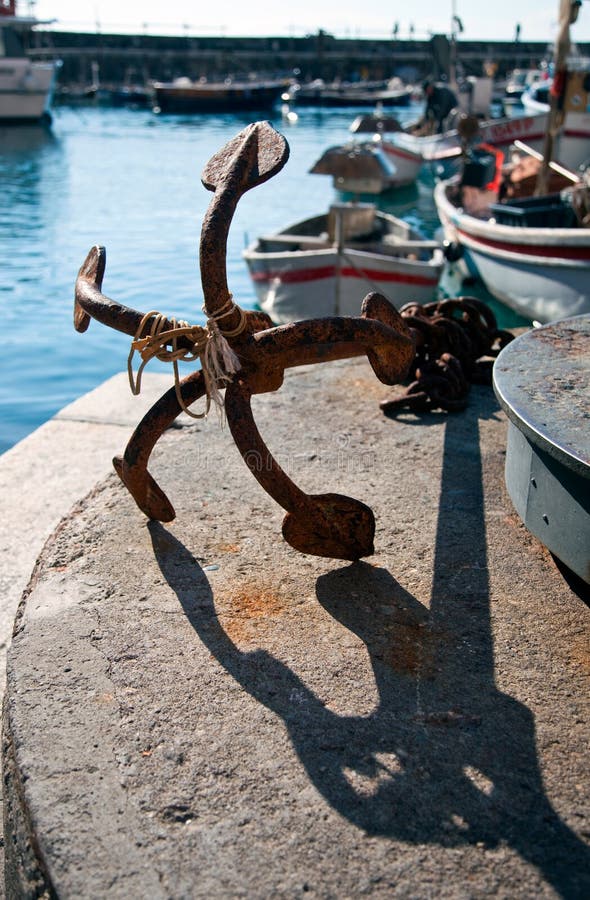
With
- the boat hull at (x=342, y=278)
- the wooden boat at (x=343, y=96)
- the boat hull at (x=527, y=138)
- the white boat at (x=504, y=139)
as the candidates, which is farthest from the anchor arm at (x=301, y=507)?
the wooden boat at (x=343, y=96)

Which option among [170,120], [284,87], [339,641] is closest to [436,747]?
[339,641]

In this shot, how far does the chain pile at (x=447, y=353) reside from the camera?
134 inches

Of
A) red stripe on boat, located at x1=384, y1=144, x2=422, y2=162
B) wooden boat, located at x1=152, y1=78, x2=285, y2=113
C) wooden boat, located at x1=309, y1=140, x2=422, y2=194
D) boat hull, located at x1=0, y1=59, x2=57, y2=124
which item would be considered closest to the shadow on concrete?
wooden boat, located at x1=309, y1=140, x2=422, y2=194

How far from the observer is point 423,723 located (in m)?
1.78

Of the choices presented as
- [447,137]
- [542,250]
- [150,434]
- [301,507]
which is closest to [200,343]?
[150,434]

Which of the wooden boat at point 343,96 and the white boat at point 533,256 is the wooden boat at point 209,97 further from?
the white boat at point 533,256

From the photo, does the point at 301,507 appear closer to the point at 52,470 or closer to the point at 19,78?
the point at 52,470

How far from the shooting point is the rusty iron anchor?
85.2 inches

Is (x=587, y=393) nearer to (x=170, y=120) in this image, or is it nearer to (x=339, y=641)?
(x=339, y=641)

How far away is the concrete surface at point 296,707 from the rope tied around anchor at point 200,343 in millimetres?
560

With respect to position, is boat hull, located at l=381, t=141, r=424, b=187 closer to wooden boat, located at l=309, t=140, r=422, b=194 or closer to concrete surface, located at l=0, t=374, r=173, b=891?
wooden boat, located at l=309, t=140, r=422, b=194

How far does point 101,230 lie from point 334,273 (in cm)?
835

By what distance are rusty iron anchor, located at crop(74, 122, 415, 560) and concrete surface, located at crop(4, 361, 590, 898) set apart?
0.16 meters

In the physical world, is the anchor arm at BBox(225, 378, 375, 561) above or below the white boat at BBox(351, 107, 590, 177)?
above
